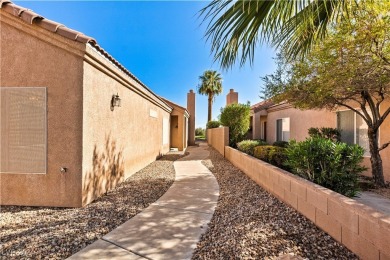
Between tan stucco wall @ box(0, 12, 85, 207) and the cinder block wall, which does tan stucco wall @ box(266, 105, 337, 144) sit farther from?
tan stucco wall @ box(0, 12, 85, 207)

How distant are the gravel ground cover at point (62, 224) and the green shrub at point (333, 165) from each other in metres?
4.19

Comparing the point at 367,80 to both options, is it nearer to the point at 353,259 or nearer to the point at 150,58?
the point at 353,259

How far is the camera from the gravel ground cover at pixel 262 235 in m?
3.26

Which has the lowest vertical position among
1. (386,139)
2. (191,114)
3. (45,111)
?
(386,139)

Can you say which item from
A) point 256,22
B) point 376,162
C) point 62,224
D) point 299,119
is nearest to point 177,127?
point 299,119

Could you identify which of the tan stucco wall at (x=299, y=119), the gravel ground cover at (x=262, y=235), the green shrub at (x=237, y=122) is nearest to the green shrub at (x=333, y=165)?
the gravel ground cover at (x=262, y=235)

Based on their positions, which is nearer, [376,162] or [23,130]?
[23,130]

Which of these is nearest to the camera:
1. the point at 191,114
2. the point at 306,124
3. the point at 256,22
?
the point at 256,22

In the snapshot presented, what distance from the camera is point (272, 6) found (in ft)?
8.34

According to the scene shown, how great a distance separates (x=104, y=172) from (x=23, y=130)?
2.30 metres

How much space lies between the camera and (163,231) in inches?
165

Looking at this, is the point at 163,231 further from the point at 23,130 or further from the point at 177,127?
the point at 177,127

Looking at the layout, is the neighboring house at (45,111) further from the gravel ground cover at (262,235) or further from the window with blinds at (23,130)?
the gravel ground cover at (262,235)

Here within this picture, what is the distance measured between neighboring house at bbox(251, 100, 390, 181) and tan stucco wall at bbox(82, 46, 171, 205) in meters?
7.27
